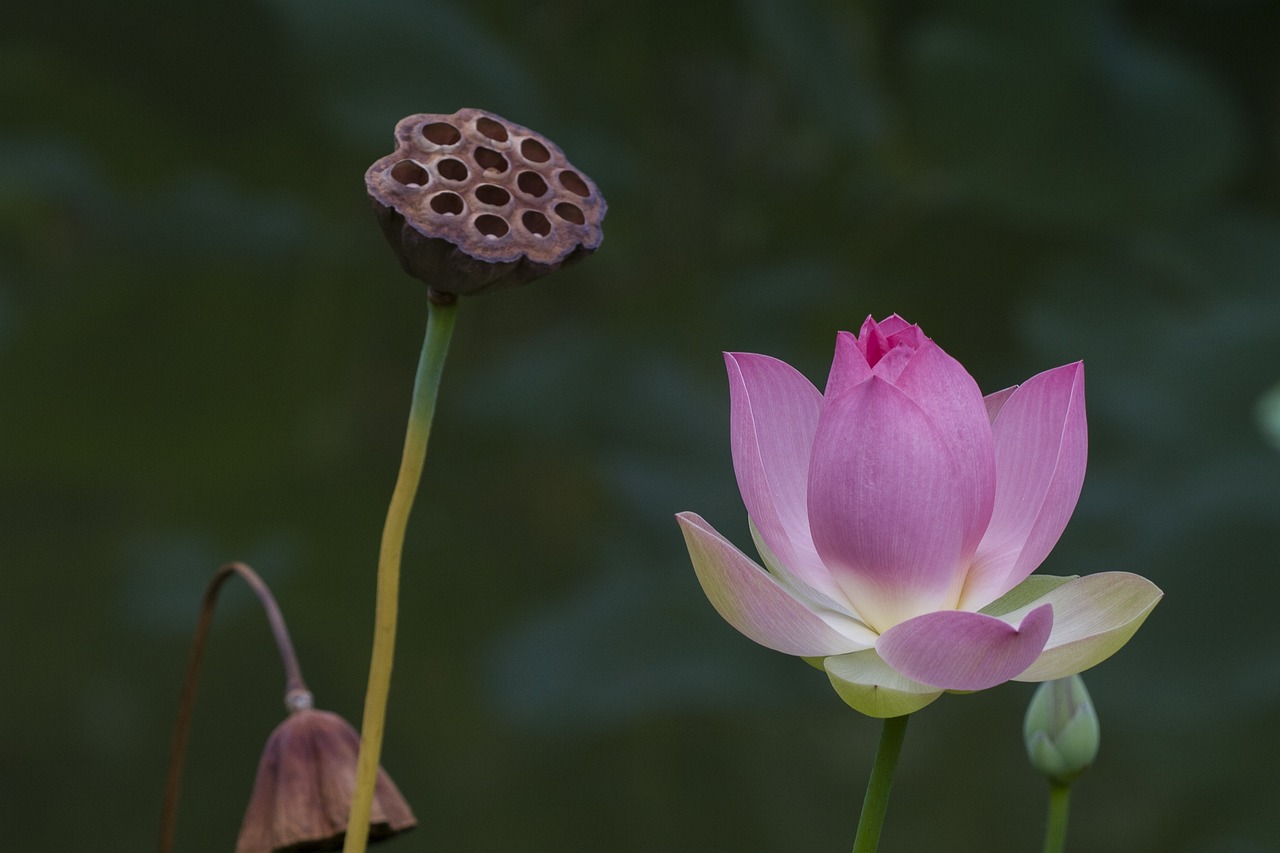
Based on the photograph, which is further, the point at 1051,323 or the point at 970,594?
the point at 1051,323

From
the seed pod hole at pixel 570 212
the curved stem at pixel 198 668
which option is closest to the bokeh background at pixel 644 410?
the curved stem at pixel 198 668

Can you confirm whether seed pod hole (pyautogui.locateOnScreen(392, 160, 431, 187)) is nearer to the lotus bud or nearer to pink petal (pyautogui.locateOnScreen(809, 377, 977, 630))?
pink petal (pyautogui.locateOnScreen(809, 377, 977, 630))

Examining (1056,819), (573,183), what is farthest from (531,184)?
(1056,819)

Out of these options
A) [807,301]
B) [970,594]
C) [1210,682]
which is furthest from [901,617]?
[1210,682]

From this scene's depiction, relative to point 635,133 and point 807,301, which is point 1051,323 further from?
point 635,133

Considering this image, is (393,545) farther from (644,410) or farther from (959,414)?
(644,410)

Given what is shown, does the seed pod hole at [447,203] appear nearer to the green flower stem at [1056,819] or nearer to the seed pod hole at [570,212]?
the seed pod hole at [570,212]

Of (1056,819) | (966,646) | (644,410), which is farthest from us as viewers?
(644,410)
